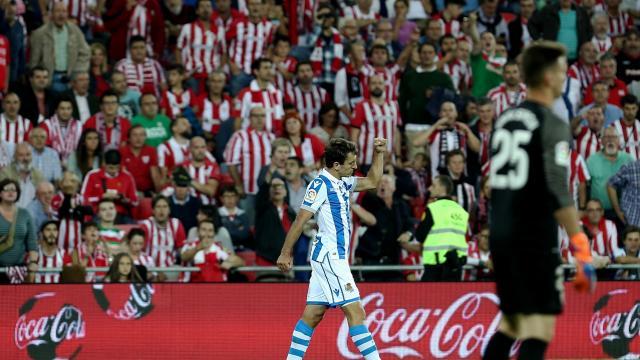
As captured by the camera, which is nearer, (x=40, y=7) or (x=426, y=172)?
(x=426, y=172)

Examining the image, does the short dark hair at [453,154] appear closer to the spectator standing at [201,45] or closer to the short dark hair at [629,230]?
the short dark hair at [629,230]

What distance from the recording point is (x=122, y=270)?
561 inches

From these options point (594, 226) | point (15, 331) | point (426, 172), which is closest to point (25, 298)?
point (15, 331)

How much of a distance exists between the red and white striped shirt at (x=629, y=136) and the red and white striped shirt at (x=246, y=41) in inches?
203

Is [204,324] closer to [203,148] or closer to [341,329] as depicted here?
[341,329]

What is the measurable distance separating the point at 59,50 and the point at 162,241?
391 centimetres

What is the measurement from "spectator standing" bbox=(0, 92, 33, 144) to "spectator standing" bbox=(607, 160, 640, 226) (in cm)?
747

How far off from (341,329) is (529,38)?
300 inches

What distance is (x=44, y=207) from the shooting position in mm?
16031

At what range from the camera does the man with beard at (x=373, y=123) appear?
17.7 metres

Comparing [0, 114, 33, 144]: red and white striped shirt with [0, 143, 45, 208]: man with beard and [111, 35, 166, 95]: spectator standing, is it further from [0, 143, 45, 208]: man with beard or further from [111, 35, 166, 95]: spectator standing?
[111, 35, 166, 95]: spectator standing

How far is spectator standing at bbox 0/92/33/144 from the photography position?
16.8 m

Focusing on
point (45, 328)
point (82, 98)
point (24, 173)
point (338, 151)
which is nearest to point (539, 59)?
point (338, 151)

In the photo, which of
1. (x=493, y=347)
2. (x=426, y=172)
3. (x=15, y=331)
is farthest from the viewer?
(x=426, y=172)
